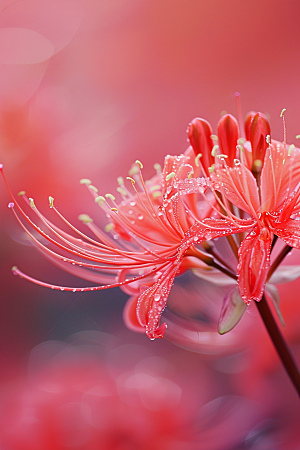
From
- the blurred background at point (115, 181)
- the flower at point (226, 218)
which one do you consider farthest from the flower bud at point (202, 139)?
the blurred background at point (115, 181)

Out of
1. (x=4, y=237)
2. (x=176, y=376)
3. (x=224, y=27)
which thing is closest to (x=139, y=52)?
(x=224, y=27)

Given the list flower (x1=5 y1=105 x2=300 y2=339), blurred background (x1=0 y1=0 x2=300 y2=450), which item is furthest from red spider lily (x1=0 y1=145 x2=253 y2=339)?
blurred background (x1=0 y1=0 x2=300 y2=450)

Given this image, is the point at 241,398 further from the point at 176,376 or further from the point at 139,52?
the point at 139,52

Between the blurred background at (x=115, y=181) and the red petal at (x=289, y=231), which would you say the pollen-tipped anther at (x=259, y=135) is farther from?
the blurred background at (x=115, y=181)

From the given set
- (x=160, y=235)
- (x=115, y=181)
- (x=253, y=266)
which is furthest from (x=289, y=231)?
(x=115, y=181)

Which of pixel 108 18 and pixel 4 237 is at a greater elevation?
pixel 108 18

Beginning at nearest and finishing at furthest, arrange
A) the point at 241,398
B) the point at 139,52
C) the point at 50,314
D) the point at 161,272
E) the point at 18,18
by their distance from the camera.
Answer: the point at 161,272, the point at 241,398, the point at 50,314, the point at 18,18, the point at 139,52
